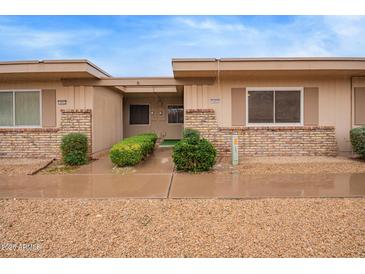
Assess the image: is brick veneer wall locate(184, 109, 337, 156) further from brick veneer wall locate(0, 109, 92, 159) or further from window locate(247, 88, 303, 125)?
brick veneer wall locate(0, 109, 92, 159)

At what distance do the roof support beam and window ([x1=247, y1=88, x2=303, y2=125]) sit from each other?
1.67 meters

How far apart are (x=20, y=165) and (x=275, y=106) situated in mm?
8360

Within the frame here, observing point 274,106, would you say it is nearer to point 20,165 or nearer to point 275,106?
point 275,106

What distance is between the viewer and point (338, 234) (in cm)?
311

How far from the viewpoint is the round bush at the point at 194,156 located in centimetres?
658

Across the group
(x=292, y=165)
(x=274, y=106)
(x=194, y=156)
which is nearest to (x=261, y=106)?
(x=274, y=106)

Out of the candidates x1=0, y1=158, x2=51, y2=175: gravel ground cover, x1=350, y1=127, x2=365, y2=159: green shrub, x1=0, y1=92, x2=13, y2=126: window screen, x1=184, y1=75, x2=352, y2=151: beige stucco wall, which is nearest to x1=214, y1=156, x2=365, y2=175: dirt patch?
x1=350, y1=127, x2=365, y2=159: green shrub

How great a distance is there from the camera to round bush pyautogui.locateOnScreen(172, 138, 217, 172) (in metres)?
6.58

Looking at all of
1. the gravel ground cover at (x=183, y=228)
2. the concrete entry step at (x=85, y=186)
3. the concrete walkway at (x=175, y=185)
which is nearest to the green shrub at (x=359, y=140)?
the concrete walkway at (x=175, y=185)

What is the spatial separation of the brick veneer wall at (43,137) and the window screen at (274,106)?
226 inches

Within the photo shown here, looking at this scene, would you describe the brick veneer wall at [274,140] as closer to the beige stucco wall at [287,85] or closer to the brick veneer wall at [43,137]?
the beige stucco wall at [287,85]

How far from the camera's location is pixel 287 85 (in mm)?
8977

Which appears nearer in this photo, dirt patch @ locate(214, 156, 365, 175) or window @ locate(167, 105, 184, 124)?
dirt patch @ locate(214, 156, 365, 175)

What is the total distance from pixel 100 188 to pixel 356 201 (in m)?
4.66
